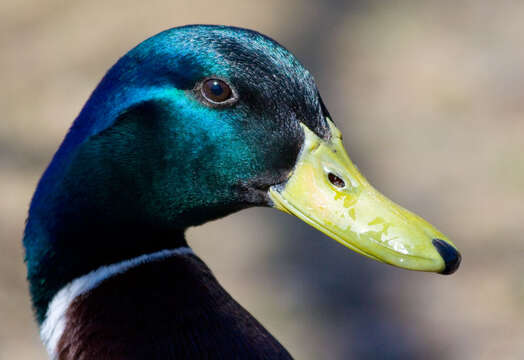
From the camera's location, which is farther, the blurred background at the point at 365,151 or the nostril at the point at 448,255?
the blurred background at the point at 365,151

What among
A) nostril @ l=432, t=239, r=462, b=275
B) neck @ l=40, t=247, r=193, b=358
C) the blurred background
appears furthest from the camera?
the blurred background

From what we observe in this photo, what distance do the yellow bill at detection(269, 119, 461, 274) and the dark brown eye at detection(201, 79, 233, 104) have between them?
0.48 feet

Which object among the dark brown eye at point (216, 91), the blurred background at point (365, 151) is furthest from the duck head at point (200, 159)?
the blurred background at point (365, 151)

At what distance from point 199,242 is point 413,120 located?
1.18m

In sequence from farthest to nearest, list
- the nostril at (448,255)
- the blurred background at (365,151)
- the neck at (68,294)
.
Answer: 1. the blurred background at (365,151)
2. the neck at (68,294)
3. the nostril at (448,255)

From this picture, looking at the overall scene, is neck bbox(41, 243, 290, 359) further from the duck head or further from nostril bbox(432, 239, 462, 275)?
nostril bbox(432, 239, 462, 275)

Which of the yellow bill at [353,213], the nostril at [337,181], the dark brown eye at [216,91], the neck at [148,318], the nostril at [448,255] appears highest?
the dark brown eye at [216,91]

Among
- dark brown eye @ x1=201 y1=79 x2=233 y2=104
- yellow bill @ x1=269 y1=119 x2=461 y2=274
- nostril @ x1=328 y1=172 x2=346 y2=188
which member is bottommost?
yellow bill @ x1=269 y1=119 x2=461 y2=274

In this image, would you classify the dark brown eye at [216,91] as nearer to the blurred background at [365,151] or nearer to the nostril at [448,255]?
the nostril at [448,255]

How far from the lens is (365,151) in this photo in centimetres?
342

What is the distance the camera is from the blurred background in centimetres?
277

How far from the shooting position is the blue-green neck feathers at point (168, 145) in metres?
1.33

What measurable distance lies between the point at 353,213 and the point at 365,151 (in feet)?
7.03

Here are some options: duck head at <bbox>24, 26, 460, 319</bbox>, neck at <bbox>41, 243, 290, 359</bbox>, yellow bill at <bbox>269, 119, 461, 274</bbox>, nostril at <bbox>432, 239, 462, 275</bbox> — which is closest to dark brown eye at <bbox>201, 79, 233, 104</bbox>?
duck head at <bbox>24, 26, 460, 319</bbox>
